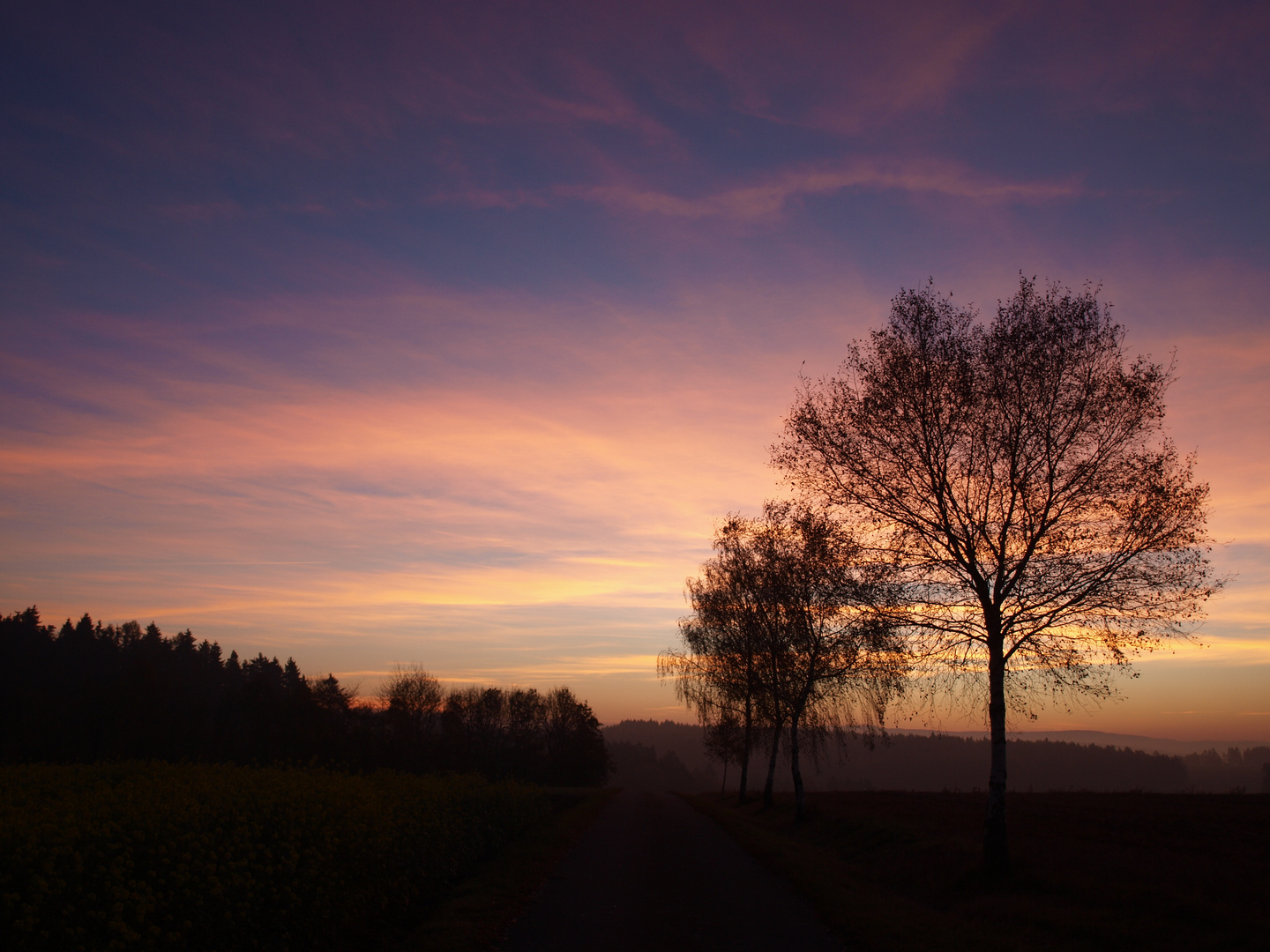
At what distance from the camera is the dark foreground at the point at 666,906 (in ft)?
34.0

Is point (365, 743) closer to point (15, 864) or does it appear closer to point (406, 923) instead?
point (406, 923)

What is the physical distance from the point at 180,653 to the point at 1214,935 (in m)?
144

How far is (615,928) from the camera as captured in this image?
435 inches

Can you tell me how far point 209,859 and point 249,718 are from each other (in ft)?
280

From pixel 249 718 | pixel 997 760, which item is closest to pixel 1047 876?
pixel 997 760

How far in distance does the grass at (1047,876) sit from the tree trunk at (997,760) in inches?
17.5

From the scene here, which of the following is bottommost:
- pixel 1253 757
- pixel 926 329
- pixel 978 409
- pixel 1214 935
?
pixel 1253 757

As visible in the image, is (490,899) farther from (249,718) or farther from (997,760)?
(249,718)

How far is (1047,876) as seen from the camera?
578 inches

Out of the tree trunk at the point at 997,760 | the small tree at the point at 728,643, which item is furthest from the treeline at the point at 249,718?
the tree trunk at the point at 997,760

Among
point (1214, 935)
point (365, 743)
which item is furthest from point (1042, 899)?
point (365, 743)

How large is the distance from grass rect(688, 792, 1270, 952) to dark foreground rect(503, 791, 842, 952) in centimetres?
75

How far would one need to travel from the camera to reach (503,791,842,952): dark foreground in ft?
34.0

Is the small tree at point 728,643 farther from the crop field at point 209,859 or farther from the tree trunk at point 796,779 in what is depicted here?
the crop field at point 209,859
